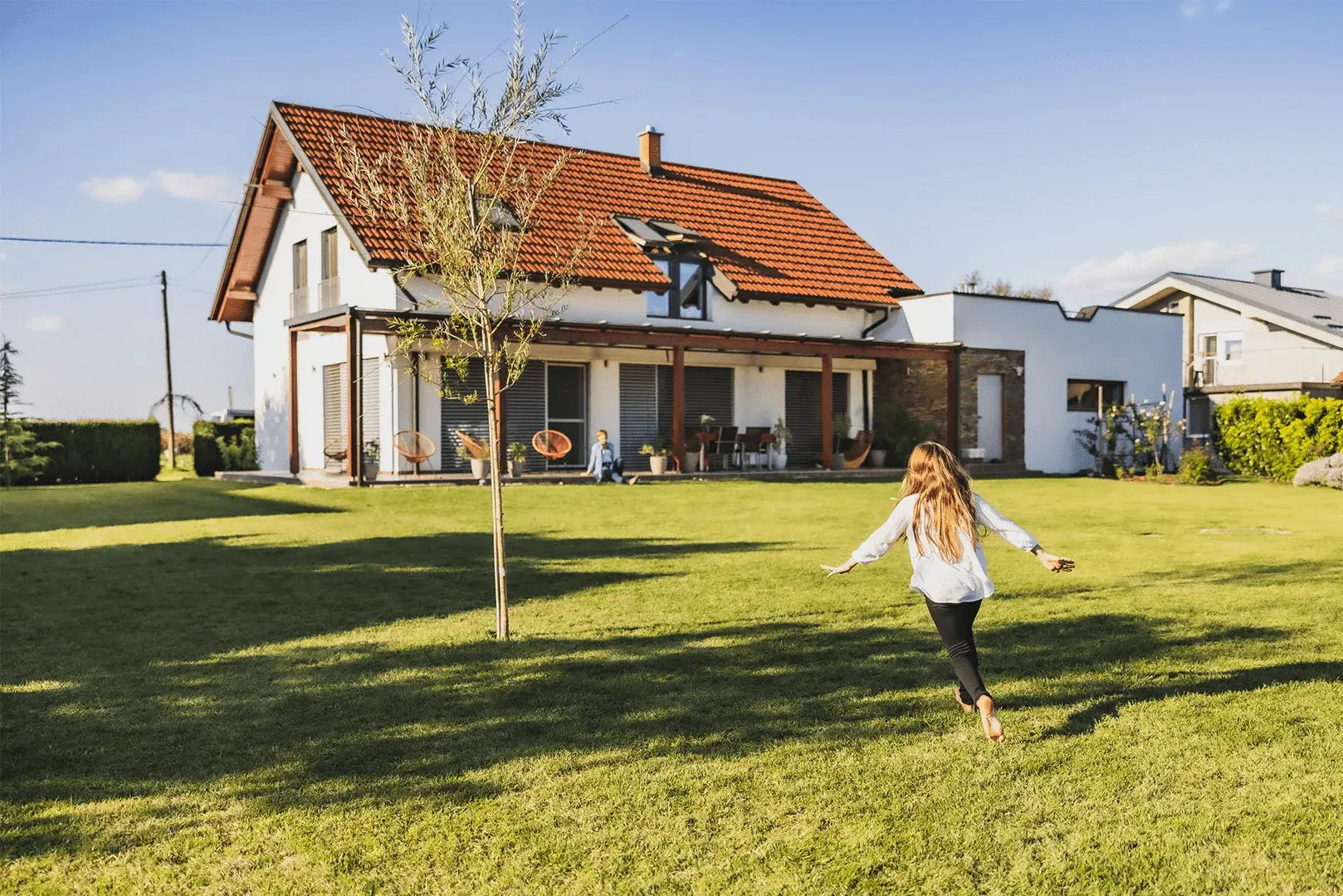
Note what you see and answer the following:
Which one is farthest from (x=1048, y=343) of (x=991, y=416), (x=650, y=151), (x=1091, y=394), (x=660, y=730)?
(x=660, y=730)

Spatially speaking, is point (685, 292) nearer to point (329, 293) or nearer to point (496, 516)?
point (329, 293)

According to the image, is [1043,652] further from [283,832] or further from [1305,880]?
[283,832]

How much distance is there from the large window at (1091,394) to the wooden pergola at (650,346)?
4.21 metres

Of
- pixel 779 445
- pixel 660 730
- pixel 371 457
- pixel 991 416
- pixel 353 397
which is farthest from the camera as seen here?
pixel 991 416

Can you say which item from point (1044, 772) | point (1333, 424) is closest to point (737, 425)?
point (1333, 424)

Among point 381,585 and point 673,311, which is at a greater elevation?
point 673,311

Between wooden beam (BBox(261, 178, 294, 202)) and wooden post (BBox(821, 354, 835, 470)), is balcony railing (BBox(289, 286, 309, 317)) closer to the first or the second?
wooden beam (BBox(261, 178, 294, 202))

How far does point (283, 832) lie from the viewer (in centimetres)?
393

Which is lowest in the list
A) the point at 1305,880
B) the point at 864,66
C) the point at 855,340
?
the point at 1305,880

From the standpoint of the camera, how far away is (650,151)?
95.5 ft

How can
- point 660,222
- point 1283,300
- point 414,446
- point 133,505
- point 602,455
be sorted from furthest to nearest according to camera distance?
point 1283,300 → point 660,222 → point 602,455 → point 414,446 → point 133,505

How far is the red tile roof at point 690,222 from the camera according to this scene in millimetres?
23406

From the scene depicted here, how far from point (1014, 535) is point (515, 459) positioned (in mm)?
15779

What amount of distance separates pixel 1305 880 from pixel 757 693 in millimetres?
2747
